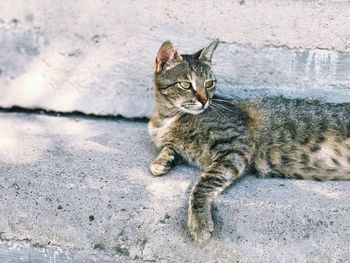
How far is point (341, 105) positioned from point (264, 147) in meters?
0.61

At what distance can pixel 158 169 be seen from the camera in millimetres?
3518

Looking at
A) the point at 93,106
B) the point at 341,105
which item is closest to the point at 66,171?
the point at 93,106

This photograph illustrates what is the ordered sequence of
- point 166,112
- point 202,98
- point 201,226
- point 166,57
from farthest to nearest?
point 166,112 < point 166,57 < point 202,98 < point 201,226

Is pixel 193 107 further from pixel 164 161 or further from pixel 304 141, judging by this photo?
pixel 304 141

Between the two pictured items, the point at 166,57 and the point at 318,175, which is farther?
the point at 166,57

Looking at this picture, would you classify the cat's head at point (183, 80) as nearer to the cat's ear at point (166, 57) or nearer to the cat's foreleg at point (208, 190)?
the cat's ear at point (166, 57)

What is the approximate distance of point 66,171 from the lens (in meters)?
3.51

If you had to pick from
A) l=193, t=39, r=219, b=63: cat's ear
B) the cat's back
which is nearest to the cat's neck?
l=193, t=39, r=219, b=63: cat's ear

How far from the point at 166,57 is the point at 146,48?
53 centimetres

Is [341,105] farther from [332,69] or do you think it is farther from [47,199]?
[47,199]

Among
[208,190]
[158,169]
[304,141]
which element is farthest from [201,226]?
[304,141]

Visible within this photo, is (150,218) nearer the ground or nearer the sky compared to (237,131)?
nearer the ground

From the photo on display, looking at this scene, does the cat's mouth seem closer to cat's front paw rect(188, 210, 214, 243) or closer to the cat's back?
the cat's back

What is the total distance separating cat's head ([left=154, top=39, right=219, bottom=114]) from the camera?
366 centimetres
